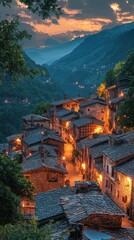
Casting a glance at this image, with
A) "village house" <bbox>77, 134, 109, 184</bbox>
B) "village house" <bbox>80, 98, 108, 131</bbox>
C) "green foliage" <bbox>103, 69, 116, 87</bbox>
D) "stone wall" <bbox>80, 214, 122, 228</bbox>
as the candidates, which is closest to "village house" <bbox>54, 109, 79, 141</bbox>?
"village house" <bbox>80, 98, 108, 131</bbox>

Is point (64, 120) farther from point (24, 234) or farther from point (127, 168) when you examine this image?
point (24, 234)

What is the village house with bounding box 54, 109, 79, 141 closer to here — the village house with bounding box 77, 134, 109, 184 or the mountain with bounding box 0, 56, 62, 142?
the village house with bounding box 77, 134, 109, 184

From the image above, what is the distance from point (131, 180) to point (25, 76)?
24.6 metres

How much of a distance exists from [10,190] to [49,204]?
621cm

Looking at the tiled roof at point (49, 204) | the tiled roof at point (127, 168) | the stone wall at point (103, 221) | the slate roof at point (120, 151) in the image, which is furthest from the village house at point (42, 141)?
the stone wall at point (103, 221)

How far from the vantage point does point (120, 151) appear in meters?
42.6

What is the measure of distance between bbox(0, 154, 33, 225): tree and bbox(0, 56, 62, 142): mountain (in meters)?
98.6

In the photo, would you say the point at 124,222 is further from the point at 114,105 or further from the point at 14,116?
the point at 14,116

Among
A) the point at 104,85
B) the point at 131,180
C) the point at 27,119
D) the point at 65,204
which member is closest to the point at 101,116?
the point at 27,119

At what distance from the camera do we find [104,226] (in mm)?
19594

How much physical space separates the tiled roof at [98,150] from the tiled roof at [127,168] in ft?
30.1

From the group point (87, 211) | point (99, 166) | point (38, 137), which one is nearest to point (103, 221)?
point (87, 211)

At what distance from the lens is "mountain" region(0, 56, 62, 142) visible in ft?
438

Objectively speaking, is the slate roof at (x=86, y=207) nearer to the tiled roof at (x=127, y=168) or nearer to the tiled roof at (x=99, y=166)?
the tiled roof at (x=127, y=168)
